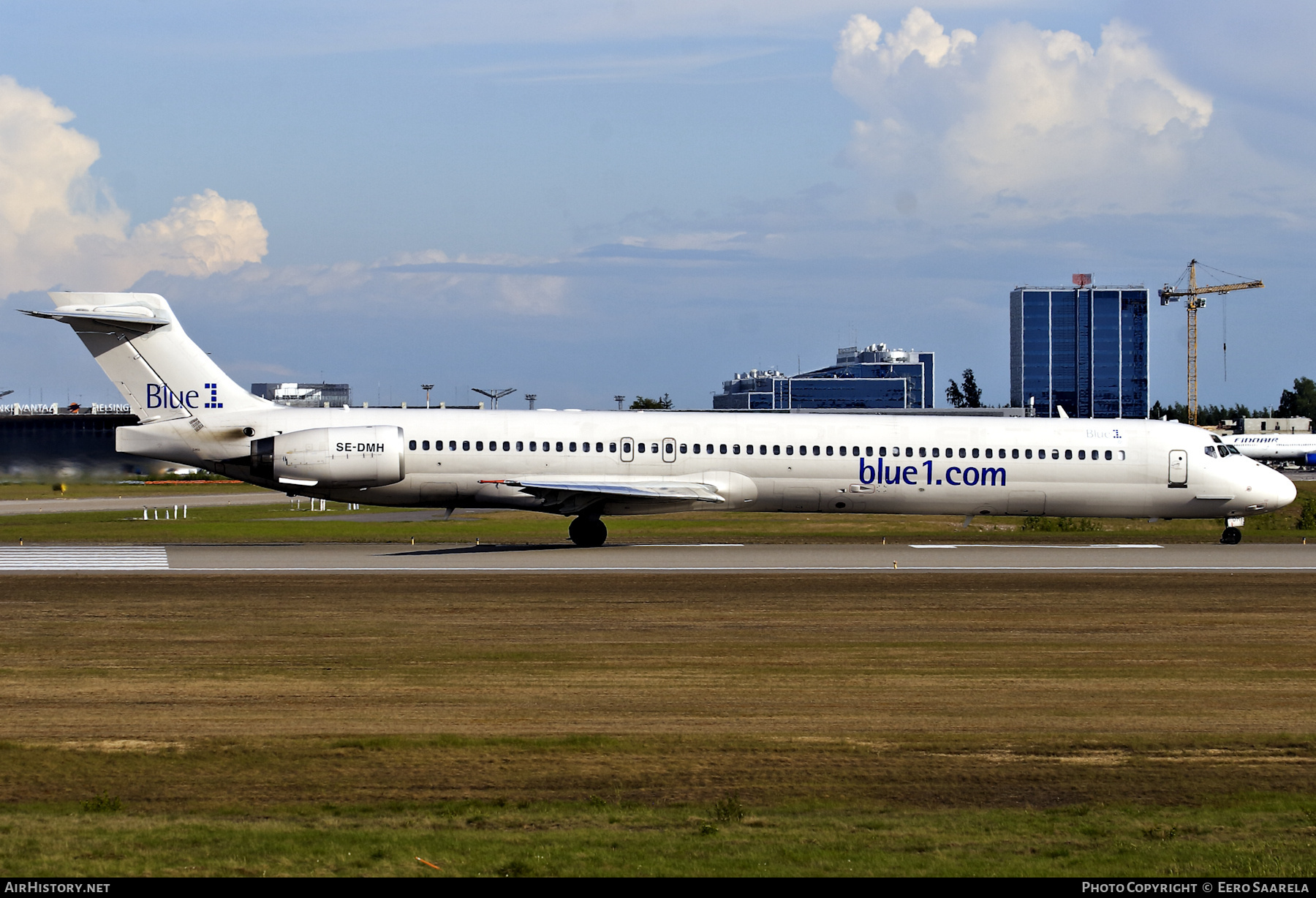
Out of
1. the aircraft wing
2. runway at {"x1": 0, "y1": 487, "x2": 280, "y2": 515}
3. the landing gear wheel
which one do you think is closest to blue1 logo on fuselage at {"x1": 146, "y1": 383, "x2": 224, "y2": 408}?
the aircraft wing

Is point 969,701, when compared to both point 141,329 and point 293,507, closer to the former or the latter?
point 141,329

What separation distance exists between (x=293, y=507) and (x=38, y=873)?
54.4 m

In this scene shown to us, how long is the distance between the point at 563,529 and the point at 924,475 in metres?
13.2

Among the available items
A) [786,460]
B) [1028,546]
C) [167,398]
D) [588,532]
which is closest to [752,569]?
[786,460]

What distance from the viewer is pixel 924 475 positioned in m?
34.2

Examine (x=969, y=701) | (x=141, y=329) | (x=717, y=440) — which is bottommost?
(x=969, y=701)

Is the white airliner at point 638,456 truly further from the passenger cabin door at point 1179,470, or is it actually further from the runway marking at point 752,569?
the runway marking at point 752,569

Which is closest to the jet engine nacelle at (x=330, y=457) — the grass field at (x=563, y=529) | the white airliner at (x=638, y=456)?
the white airliner at (x=638, y=456)

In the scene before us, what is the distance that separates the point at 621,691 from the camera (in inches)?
575

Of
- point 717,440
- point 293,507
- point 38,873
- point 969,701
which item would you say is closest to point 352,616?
point 969,701

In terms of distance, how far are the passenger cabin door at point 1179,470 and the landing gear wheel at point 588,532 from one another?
1639cm

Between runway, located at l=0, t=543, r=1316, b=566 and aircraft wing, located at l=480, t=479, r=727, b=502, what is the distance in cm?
147

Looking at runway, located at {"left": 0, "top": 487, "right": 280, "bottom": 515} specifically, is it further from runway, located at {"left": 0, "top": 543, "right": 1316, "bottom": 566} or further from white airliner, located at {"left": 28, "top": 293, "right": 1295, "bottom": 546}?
runway, located at {"left": 0, "top": 543, "right": 1316, "bottom": 566}

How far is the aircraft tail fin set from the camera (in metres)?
32.8
